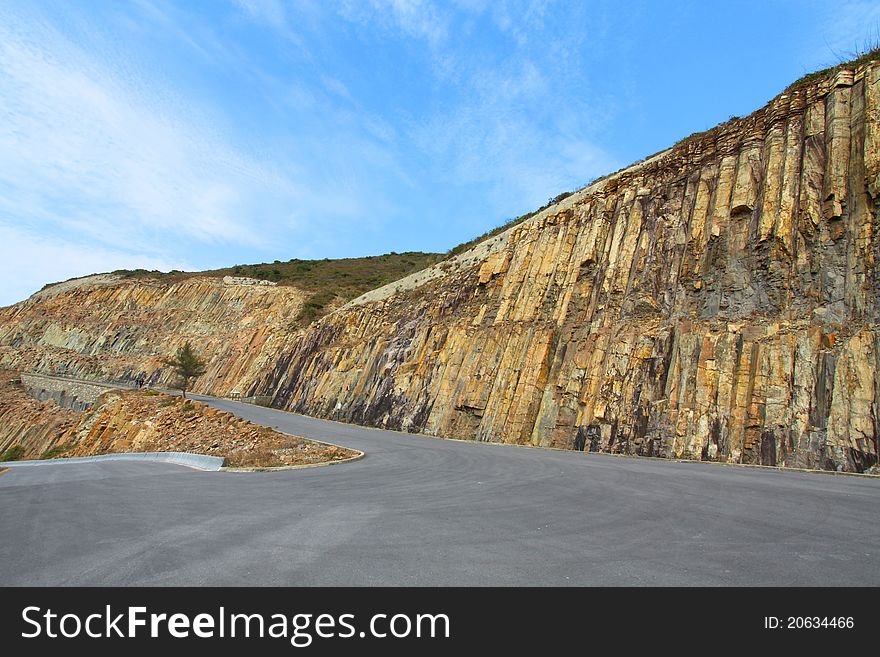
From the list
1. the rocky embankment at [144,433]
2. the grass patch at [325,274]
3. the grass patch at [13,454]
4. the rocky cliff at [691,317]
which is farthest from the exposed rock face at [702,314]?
the grass patch at [325,274]

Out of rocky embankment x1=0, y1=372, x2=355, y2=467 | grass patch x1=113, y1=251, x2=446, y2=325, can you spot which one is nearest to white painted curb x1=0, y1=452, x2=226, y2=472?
rocky embankment x1=0, y1=372, x2=355, y2=467

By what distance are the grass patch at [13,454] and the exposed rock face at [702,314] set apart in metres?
27.0

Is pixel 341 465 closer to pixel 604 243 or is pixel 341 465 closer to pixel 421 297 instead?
pixel 604 243

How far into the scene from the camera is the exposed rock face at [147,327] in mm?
63281

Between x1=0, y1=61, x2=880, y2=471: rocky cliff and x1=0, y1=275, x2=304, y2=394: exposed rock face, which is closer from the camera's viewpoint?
x1=0, y1=61, x2=880, y2=471: rocky cliff

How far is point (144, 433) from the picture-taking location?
28.4 metres

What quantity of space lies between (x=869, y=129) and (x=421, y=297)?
95.9 feet

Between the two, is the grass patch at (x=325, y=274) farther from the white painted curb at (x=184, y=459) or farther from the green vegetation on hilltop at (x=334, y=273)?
the white painted curb at (x=184, y=459)

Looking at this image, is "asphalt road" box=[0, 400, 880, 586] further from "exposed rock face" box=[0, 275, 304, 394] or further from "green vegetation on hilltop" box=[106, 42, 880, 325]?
"exposed rock face" box=[0, 275, 304, 394]

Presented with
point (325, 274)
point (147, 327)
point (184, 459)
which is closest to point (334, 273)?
point (325, 274)
